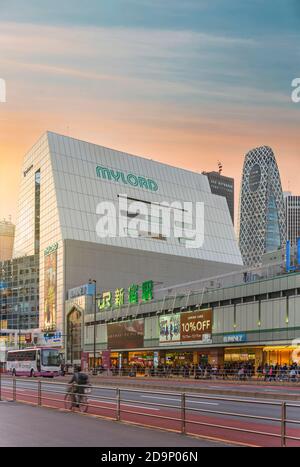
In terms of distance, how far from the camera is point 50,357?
254 feet

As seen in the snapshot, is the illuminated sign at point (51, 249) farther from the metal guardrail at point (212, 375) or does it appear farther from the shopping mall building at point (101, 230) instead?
the metal guardrail at point (212, 375)

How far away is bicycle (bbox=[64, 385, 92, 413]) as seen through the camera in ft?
75.0

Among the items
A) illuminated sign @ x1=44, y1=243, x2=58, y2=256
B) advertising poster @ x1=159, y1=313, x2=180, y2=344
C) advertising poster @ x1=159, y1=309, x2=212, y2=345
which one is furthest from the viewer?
illuminated sign @ x1=44, y1=243, x2=58, y2=256

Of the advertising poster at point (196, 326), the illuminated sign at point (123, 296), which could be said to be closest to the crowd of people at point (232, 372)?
the advertising poster at point (196, 326)

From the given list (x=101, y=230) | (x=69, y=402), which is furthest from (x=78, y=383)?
(x=101, y=230)

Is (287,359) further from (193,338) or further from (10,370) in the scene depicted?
(10,370)

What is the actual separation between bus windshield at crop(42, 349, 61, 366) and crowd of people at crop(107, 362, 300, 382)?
8793 millimetres

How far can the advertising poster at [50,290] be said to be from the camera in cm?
12862

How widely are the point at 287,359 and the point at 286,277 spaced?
819cm

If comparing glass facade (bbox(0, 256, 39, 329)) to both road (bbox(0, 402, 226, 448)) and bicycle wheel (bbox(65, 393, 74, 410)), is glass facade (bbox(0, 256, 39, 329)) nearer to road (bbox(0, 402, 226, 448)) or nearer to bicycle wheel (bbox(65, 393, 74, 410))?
bicycle wheel (bbox(65, 393, 74, 410))

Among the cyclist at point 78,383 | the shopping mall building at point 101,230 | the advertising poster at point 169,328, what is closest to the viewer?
the cyclist at point 78,383

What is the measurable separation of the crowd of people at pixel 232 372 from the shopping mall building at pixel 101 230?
1475 inches

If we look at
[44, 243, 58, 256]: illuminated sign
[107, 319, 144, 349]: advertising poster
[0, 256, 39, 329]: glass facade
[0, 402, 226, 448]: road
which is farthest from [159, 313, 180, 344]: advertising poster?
[0, 402, 226, 448]: road

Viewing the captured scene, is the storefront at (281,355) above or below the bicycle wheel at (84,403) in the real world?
below
